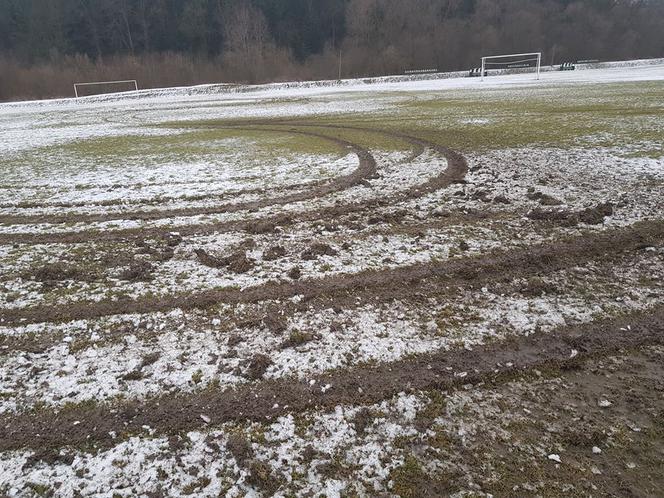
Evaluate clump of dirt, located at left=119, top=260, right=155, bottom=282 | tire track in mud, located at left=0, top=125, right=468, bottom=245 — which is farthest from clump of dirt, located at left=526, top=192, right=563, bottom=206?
clump of dirt, located at left=119, top=260, right=155, bottom=282

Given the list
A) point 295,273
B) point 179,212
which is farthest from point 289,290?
point 179,212

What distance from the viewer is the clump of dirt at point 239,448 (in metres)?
3.15

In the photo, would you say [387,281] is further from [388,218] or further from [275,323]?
[388,218]

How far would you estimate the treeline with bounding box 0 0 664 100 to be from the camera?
213ft

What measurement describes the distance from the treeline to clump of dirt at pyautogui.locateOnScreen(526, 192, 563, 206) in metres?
61.5

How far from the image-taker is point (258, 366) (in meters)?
4.02

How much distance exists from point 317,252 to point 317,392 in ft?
9.25

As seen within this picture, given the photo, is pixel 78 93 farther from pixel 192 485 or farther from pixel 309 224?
pixel 192 485

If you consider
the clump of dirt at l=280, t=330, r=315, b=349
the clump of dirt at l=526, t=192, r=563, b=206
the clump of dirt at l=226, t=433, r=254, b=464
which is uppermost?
the clump of dirt at l=526, t=192, r=563, b=206

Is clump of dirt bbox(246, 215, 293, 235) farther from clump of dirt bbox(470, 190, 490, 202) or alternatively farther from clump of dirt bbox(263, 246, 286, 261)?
clump of dirt bbox(470, 190, 490, 202)

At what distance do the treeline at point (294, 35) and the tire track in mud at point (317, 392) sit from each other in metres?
65.1

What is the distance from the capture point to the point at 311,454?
3174 mm

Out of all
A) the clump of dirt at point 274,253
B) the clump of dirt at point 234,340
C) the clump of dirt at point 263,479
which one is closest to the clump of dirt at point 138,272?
the clump of dirt at point 274,253

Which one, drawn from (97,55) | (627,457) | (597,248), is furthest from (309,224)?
(97,55)
